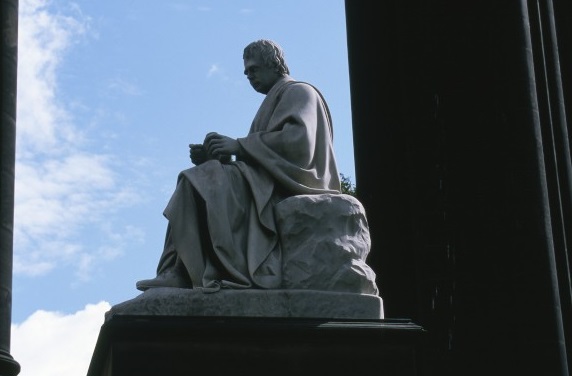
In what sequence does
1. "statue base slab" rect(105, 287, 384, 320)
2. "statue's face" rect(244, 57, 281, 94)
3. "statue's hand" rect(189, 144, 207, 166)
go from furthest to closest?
"statue's face" rect(244, 57, 281, 94), "statue's hand" rect(189, 144, 207, 166), "statue base slab" rect(105, 287, 384, 320)

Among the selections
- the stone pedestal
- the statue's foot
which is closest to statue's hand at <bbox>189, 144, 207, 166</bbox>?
the statue's foot

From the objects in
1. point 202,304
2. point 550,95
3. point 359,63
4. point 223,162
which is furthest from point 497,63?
point 202,304

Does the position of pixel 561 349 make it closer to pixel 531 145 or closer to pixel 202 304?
pixel 531 145

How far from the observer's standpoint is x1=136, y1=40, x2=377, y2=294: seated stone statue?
37.8 feet

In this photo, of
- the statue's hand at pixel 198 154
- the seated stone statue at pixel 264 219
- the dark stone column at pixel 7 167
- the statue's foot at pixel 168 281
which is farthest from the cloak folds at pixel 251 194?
the dark stone column at pixel 7 167

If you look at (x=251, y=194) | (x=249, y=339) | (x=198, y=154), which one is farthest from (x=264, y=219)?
(x=249, y=339)

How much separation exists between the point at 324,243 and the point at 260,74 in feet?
5.79

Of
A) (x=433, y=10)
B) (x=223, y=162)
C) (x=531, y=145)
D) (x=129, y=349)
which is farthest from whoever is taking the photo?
(x=433, y=10)

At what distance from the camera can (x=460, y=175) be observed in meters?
15.6

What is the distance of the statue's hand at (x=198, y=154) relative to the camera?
1227 cm

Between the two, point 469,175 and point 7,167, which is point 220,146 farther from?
point 469,175

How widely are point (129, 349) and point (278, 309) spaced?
1068 mm

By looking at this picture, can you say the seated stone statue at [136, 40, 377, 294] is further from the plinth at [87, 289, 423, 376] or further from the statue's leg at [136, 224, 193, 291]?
the plinth at [87, 289, 423, 376]

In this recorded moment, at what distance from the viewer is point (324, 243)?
38.1 feet
